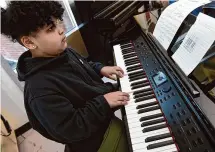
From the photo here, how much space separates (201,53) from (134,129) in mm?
Result: 423

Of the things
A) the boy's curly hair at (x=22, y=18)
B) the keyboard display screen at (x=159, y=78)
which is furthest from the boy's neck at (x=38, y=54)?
the keyboard display screen at (x=159, y=78)

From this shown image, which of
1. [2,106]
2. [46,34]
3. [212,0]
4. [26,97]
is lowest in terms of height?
[26,97]

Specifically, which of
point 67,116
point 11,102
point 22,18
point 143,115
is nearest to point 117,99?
point 143,115

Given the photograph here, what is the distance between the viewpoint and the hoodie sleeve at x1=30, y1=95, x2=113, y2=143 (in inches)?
35.6

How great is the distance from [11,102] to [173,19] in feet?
7.31

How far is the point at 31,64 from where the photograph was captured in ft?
3.38

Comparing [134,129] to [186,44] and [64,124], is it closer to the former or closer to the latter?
[64,124]

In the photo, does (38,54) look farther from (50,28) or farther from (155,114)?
(155,114)

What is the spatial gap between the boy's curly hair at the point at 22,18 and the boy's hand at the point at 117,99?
47cm

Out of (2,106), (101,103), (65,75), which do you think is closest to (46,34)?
(65,75)

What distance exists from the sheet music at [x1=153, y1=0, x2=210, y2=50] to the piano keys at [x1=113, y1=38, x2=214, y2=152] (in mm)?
152

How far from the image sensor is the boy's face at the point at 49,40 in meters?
0.99

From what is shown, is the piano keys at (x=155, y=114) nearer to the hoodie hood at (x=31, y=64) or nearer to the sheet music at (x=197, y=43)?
the sheet music at (x=197, y=43)

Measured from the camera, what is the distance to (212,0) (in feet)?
3.32
